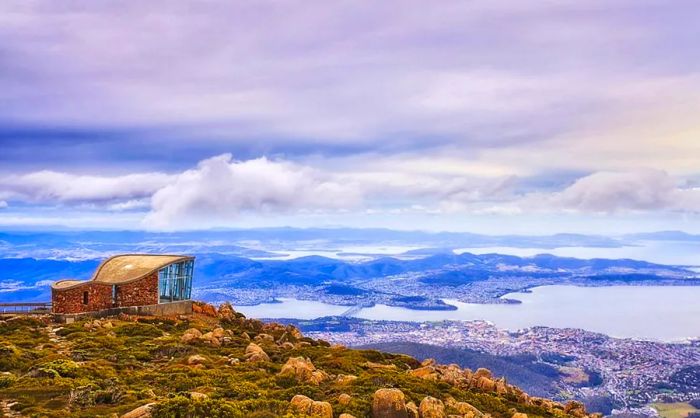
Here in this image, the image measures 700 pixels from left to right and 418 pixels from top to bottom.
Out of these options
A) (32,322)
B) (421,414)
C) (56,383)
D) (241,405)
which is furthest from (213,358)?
(32,322)

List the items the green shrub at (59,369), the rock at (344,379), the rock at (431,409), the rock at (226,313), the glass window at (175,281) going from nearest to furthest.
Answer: the rock at (431,409)
the green shrub at (59,369)
the rock at (344,379)
the rock at (226,313)
the glass window at (175,281)

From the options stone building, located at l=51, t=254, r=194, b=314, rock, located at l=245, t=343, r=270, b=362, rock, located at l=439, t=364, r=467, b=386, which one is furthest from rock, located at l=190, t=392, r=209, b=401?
stone building, located at l=51, t=254, r=194, b=314

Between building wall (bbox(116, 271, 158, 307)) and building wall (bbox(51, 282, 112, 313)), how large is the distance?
1.42 m

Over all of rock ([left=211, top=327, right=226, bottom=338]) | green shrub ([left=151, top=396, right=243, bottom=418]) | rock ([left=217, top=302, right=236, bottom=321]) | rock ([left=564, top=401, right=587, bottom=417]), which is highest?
green shrub ([left=151, top=396, right=243, bottom=418])

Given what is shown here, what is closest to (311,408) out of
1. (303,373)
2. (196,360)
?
(303,373)

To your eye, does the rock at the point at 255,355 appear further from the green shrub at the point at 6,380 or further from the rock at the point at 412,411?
the rock at the point at 412,411

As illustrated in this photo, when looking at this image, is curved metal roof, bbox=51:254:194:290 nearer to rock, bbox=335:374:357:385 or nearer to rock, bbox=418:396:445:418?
rock, bbox=335:374:357:385

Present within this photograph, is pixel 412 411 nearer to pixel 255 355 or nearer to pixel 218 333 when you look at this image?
pixel 255 355

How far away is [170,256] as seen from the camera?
52500mm

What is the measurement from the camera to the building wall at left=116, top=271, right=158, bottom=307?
4725 cm

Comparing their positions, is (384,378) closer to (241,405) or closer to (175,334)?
(241,405)

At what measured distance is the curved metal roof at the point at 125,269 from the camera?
156ft

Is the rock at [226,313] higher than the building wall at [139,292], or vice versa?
the building wall at [139,292]

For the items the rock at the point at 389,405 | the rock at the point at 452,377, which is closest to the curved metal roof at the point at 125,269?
the rock at the point at 452,377
